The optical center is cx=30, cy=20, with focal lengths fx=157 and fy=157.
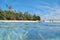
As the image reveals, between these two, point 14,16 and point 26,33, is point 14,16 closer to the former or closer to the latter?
point 14,16

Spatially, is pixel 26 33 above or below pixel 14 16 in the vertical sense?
below

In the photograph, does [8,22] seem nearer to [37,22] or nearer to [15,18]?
[15,18]

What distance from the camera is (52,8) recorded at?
23.0 ft

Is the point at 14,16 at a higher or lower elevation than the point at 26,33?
higher

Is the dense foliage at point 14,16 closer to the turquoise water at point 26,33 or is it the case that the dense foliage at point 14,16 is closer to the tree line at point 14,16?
the tree line at point 14,16

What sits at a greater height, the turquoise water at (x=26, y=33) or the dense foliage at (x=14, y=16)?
the dense foliage at (x=14, y=16)

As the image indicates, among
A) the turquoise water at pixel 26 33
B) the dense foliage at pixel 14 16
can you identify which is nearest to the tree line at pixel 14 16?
the dense foliage at pixel 14 16

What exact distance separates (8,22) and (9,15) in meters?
0.36

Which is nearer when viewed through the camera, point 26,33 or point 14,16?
point 26,33

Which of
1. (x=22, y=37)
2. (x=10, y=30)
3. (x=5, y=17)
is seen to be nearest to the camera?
(x=22, y=37)

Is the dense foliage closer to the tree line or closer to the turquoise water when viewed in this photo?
the tree line

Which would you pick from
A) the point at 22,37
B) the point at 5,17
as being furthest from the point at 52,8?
the point at 5,17

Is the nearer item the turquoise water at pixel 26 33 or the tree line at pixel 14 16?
the turquoise water at pixel 26 33

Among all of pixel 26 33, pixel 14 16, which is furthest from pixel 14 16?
pixel 26 33
